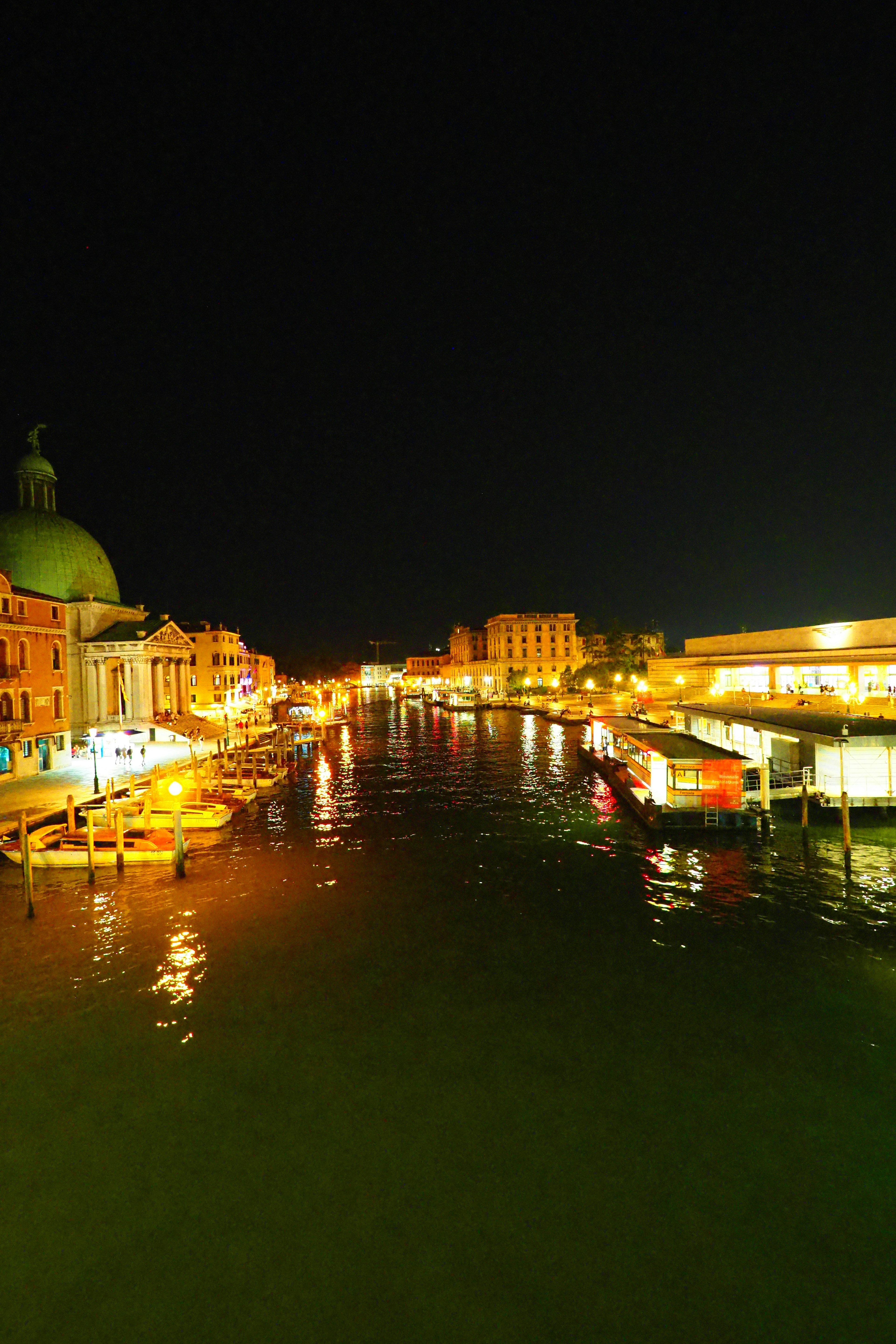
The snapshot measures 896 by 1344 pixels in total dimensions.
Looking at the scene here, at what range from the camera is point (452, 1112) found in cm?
1223

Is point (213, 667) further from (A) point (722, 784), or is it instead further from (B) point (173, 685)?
(A) point (722, 784)

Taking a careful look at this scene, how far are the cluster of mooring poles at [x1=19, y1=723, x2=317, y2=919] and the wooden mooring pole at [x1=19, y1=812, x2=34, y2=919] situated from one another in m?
0.03

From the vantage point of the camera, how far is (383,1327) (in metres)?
8.47

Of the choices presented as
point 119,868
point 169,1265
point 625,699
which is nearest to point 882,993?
point 169,1265

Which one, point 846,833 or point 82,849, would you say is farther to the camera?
point 82,849

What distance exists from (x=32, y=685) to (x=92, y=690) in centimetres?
1705

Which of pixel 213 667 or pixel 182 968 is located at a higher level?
pixel 213 667

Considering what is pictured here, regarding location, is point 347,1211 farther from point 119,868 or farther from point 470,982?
point 119,868

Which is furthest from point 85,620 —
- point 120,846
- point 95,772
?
point 120,846

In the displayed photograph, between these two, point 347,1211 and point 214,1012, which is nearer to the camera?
point 347,1211

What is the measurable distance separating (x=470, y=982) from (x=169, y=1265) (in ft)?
30.2

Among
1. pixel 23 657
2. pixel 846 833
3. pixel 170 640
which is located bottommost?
pixel 846 833

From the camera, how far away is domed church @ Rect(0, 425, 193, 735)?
60094 mm

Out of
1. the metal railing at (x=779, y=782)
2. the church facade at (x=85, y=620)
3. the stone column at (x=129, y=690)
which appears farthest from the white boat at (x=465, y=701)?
the metal railing at (x=779, y=782)
